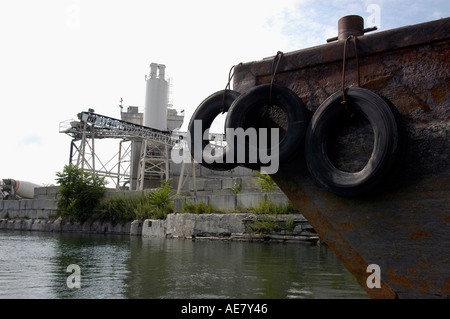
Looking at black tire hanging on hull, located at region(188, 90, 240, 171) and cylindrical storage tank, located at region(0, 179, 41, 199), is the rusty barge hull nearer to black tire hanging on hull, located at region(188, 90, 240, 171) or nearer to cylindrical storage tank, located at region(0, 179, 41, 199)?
black tire hanging on hull, located at region(188, 90, 240, 171)

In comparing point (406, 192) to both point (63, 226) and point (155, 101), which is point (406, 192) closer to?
point (63, 226)

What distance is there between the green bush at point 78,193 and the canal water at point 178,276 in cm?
1089

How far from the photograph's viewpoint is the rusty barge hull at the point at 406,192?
8.06 ft

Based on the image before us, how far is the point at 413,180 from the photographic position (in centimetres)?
255

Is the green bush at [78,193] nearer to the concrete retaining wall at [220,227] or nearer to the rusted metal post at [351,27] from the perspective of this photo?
the concrete retaining wall at [220,227]

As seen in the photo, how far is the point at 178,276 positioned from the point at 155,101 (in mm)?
23694

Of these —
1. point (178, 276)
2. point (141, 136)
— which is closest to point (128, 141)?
point (141, 136)

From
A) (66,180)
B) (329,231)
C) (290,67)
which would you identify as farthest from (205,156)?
(66,180)

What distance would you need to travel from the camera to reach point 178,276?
17.5 feet

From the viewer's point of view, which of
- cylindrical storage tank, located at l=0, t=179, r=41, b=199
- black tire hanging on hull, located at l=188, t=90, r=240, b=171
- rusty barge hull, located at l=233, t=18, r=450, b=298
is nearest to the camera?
rusty barge hull, located at l=233, t=18, r=450, b=298

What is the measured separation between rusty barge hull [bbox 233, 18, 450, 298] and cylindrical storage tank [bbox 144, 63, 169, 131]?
83.5 feet

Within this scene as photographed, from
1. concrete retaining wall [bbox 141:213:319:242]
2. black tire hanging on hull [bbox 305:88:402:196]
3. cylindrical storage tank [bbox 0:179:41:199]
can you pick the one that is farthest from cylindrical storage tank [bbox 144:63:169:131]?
black tire hanging on hull [bbox 305:88:402:196]

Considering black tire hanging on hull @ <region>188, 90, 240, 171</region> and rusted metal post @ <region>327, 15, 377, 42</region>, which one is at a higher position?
rusted metal post @ <region>327, 15, 377, 42</region>

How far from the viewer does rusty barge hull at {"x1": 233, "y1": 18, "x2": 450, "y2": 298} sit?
246cm
